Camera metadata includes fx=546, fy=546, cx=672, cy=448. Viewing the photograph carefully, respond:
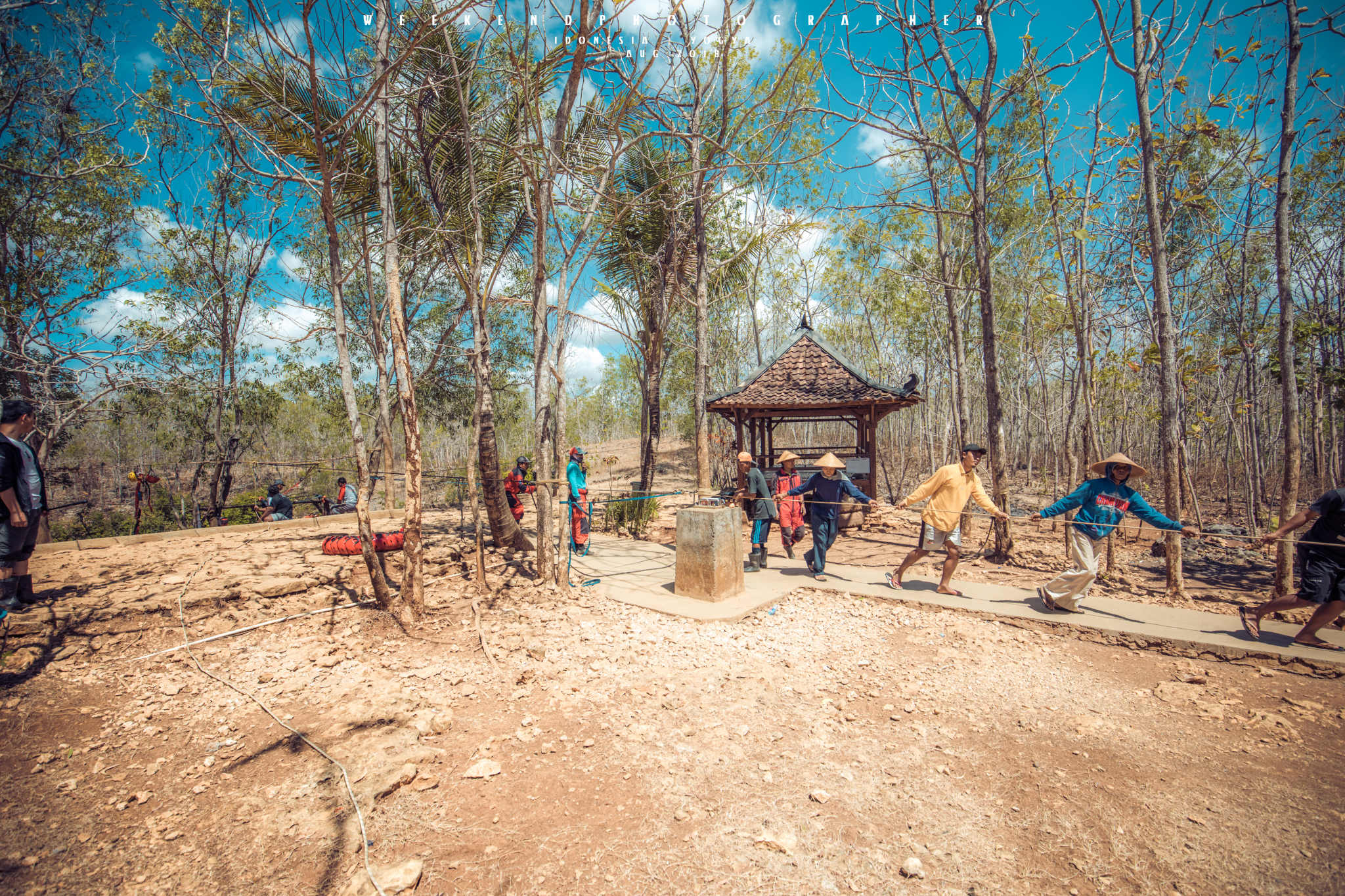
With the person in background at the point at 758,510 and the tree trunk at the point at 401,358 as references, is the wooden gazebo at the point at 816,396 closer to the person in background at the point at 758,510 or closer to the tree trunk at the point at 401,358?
the person in background at the point at 758,510

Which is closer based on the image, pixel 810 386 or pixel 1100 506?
pixel 1100 506

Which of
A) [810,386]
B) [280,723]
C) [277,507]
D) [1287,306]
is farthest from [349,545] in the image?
[1287,306]

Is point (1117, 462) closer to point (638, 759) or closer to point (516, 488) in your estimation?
point (638, 759)

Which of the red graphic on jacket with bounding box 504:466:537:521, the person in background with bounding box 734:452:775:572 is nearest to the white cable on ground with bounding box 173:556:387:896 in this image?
the red graphic on jacket with bounding box 504:466:537:521

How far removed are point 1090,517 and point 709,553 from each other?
3.63 metres

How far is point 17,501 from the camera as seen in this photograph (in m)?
3.76

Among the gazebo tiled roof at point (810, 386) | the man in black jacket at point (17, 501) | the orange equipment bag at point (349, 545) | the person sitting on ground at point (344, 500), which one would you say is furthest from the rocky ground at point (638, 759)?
the gazebo tiled roof at point (810, 386)

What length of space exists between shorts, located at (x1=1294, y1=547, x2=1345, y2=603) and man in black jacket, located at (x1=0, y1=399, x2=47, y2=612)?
9.32 metres

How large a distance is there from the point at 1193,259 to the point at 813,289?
9434mm

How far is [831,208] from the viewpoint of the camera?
7348 mm

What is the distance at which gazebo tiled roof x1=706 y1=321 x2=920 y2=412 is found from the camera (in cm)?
1079

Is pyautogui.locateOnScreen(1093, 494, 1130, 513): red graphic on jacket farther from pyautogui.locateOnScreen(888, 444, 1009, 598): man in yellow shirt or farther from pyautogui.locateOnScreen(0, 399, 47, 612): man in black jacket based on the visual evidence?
pyautogui.locateOnScreen(0, 399, 47, 612): man in black jacket

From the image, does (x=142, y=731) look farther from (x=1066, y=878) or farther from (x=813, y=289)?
(x=813, y=289)

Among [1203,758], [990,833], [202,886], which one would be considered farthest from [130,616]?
[1203,758]
